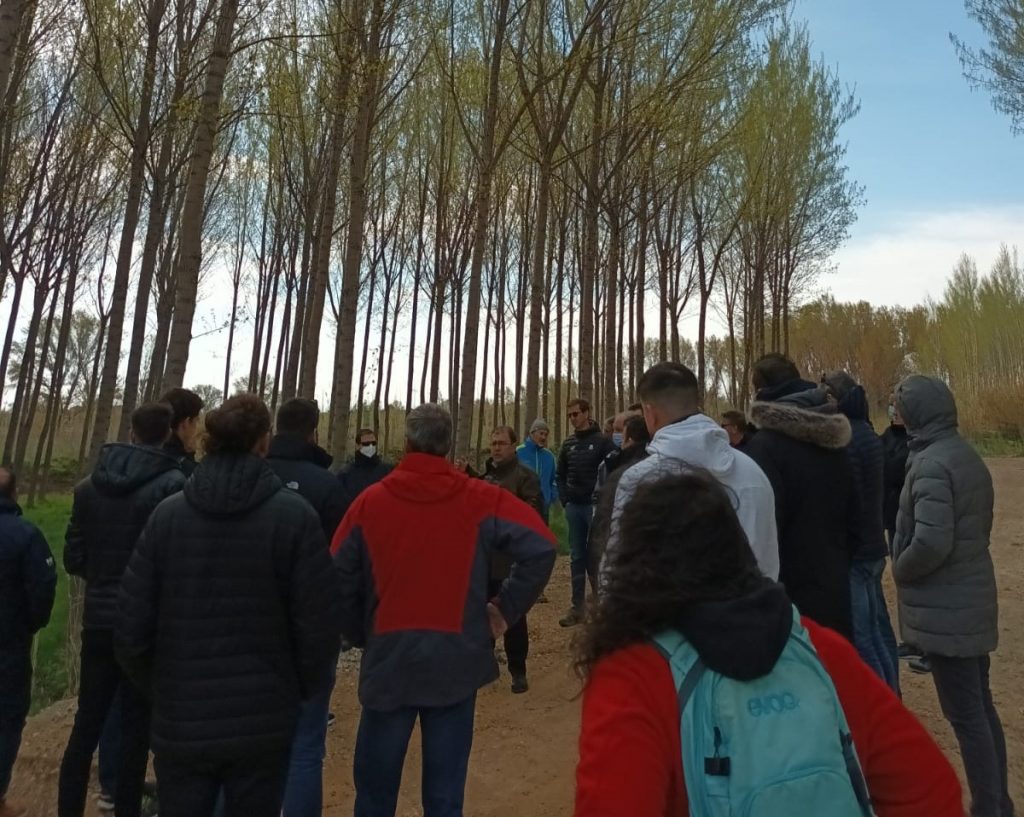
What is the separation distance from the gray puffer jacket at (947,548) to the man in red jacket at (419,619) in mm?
1722

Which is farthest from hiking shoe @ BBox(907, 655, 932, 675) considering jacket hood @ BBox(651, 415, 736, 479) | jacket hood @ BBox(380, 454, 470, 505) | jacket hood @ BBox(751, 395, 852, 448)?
jacket hood @ BBox(380, 454, 470, 505)

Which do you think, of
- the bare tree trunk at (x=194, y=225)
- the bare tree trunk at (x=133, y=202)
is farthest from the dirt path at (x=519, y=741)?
the bare tree trunk at (x=133, y=202)

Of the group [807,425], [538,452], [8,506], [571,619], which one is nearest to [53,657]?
[8,506]

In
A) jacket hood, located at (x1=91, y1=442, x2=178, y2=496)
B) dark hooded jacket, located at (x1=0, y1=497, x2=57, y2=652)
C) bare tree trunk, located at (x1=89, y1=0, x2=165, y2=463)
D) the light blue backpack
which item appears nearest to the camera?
the light blue backpack

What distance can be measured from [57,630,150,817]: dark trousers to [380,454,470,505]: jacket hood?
1445mm

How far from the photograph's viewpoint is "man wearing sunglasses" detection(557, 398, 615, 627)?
20.2ft

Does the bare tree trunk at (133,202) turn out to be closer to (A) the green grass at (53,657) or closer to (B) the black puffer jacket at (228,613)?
(A) the green grass at (53,657)

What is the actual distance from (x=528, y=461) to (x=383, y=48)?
4886 mm

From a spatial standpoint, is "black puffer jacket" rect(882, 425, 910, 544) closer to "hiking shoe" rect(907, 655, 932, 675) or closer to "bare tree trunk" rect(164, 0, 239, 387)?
"hiking shoe" rect(907, 655, 932, 675)

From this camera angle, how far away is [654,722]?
1038mm

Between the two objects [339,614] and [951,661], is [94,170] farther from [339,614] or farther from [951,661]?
[951,661]

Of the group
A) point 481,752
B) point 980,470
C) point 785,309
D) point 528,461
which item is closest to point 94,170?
point 528,461

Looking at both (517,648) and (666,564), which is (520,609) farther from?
(517,648)

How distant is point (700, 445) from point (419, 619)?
44.5 inches
